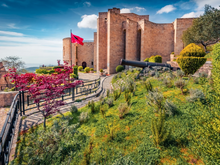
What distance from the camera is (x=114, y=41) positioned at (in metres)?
20.6

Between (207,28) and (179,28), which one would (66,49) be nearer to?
(179,28)

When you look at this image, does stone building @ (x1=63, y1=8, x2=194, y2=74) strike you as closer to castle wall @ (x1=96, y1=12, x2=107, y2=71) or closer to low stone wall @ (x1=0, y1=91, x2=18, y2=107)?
castle wall @ (x1=96, y1=12, x2=107, y2=71)

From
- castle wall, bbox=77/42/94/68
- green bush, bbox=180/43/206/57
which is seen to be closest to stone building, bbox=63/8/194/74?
castle wall, bbox=77/42/94/68

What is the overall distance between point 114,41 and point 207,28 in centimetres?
1274

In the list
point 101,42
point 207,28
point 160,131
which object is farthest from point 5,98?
point 207,28

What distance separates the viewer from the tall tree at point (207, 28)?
607 inches

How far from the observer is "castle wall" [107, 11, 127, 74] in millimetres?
20000

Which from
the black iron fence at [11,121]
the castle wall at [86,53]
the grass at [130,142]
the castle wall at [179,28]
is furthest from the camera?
the castle wall at [86,53]

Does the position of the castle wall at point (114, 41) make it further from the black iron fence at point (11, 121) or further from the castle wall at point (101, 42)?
the black iron fence at point (11, 121)

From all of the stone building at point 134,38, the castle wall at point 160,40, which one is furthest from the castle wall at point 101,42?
the castle wall at point 160,40

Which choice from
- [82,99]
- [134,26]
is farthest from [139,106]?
[134,26]

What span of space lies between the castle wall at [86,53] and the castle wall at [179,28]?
19.3 meters

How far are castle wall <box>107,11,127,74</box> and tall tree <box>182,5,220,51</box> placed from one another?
10419 mm

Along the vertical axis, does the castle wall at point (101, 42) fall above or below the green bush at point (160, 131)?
above
